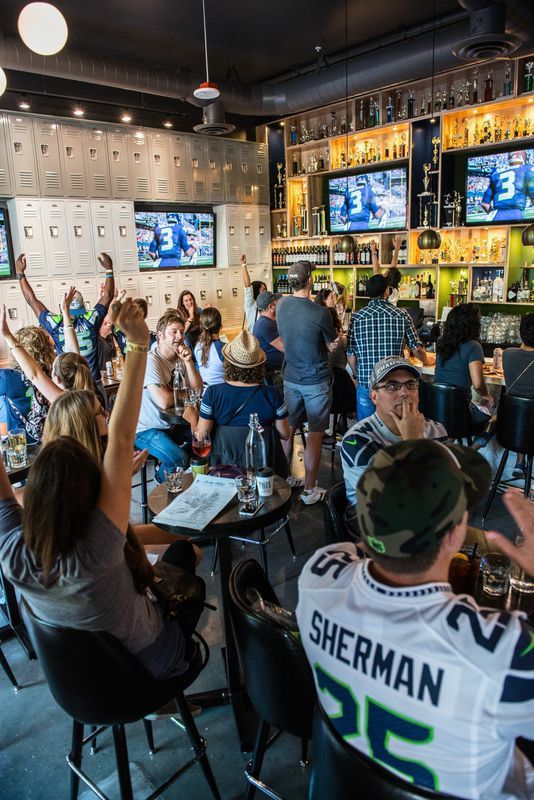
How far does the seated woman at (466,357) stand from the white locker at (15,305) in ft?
16.2

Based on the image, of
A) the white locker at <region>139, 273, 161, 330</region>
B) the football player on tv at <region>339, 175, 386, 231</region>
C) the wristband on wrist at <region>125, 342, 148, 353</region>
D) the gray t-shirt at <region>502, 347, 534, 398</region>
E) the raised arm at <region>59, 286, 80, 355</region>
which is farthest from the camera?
the white locker at <region>139, 273, 161, 330</region>

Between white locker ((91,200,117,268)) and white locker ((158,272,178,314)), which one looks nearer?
white locker ((91,200,117,268))

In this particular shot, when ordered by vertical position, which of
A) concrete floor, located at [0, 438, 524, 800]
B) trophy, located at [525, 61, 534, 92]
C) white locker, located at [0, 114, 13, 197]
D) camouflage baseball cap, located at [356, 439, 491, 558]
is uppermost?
trophy, located at [525, 61, 534, 92]

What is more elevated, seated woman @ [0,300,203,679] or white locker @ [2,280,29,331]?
white locker @ [2,280,29,331]

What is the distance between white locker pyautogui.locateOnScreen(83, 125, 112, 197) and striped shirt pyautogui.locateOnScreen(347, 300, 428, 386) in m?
4.58

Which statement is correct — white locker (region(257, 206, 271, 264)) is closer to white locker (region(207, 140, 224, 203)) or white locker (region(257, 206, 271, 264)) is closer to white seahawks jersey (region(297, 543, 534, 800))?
white locker (region(207, 140, 224, 203))

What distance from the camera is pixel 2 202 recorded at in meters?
6.61

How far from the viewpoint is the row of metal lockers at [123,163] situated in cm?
656

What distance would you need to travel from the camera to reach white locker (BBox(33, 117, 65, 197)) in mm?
6660

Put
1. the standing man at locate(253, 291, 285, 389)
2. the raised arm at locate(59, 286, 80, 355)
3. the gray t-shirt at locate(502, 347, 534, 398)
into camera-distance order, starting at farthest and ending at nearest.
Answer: the standing man at locate(253, 291, 285, 389), the raised arm at locate(59, 286, 80, 355), the gray t-shirt at locate(502, 347, 534, 398)

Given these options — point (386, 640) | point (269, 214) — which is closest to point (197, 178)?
point (269, 214)

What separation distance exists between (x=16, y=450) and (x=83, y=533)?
162 cm

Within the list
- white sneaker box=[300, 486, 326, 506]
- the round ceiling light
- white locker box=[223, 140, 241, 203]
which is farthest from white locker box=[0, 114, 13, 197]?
white sneaker box=[300, 486, 326, 506]

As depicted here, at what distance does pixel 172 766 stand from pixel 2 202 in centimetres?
643
